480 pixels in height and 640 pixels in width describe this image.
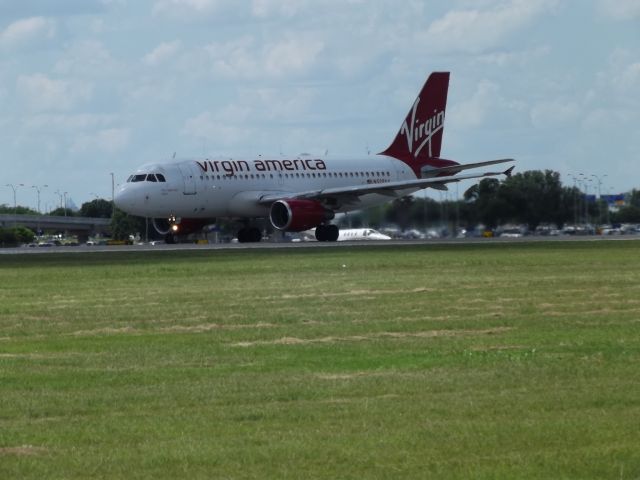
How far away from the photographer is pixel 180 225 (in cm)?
7575

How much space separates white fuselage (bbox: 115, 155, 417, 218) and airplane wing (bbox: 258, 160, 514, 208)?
1.17 feet

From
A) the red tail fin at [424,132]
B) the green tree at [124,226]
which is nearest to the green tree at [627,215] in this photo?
the red tail fin at [424,132]

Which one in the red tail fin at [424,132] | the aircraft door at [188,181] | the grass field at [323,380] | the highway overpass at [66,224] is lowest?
the grass field at [323,380]

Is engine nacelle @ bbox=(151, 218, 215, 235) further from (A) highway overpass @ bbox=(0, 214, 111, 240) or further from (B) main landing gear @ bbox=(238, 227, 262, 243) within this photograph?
(A) highway overpass @ bbox=(0, 214, 111, 240)

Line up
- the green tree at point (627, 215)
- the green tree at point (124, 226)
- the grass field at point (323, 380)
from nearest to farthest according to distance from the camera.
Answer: the grass field at point (323, 380) → the green tree at point (627, 215) → the green tree at point (124, 226)

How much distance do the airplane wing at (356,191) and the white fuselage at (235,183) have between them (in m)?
0.36

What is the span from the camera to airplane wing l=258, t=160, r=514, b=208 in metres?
73.4

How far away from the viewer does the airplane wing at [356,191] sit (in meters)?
73.4

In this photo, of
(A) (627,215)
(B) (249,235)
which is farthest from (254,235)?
(A) (627,215)

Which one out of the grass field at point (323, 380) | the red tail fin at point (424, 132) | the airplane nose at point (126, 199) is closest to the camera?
the grass field at point (323, 380)

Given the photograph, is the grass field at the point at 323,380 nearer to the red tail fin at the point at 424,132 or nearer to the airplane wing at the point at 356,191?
the airplane wing at the point at 356,191

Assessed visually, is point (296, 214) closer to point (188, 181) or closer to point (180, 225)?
point (188, 181)

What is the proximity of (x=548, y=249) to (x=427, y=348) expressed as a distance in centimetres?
3638

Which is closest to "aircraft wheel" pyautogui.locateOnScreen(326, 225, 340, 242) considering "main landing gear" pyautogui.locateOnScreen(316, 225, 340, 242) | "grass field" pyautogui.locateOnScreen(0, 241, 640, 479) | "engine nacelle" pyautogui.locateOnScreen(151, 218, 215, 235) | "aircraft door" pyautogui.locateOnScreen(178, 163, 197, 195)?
"main landing gear" pyautogui.locateOnScreen(316, 225, 340, 242)
